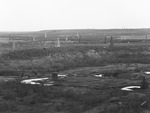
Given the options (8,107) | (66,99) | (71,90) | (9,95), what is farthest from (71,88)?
(8,107)

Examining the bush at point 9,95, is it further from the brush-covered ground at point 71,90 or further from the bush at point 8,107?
the bush at point 8,107

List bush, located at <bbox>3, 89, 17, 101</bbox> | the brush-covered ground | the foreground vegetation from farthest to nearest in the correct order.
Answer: bush, located at <bbox>3, 89, 17, 101</bbox> < the brush-covered ground < the foreground vegetation

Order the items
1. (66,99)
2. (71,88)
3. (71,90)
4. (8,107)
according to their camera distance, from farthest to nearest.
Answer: (71,88)
(71,90)
(66,99)
(8,107)

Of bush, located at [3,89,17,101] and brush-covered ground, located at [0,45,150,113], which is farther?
bush, located at [3,89,17,101]

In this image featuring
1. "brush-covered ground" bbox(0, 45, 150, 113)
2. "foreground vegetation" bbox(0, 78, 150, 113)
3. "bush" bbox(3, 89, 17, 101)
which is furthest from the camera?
"bush" bbox(3, 89, 17, 101)

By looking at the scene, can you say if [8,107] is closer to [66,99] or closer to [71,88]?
[66,99]

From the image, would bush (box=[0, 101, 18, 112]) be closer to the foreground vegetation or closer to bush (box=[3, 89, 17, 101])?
the foreground vegetation

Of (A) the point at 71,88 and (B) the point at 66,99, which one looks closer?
(B) the point at 66,99

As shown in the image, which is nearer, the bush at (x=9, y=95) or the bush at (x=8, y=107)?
the bush at (x=8, y=107)

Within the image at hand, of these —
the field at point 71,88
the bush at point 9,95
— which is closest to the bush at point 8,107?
the field at point 71,88

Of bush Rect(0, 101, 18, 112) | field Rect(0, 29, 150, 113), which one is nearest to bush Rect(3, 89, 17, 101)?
field Rect(0, 29, 150, 113)

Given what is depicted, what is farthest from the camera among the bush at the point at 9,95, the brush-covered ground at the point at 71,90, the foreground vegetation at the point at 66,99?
the bush at the point at 9,95
